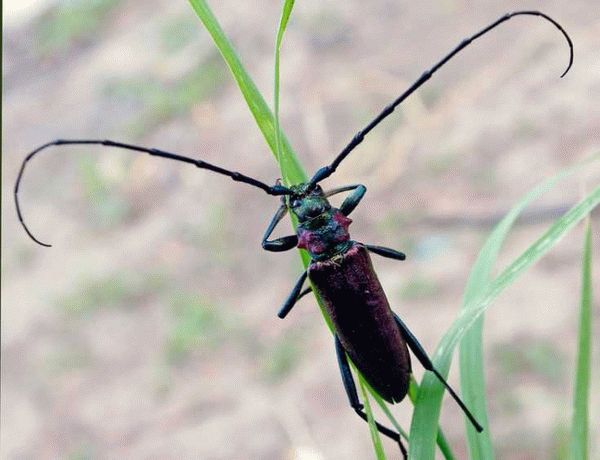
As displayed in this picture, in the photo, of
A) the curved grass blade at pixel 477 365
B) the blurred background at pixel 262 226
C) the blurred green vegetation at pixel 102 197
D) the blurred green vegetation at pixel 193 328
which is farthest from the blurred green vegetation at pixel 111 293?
the curved grass blade at pixel 477 365

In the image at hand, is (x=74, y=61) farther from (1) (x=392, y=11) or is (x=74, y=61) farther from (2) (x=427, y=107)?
(2) (x=427, y=107)

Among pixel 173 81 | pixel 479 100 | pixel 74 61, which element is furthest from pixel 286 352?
pixel 74 61

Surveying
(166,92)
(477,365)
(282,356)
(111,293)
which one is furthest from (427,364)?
(166,92)

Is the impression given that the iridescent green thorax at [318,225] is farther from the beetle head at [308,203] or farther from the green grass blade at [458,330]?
the green grass blade at [458,330]

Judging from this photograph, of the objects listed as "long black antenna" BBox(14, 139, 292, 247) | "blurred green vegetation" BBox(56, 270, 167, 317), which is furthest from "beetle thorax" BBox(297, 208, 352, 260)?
"blurred green vegetation" BBox(56, 270, 167, 317)

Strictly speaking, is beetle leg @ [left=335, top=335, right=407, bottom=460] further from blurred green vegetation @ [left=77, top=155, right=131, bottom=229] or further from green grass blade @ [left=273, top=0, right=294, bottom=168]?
blurred green vegetation @ [left=77, top=155, right=131, bottom=229]

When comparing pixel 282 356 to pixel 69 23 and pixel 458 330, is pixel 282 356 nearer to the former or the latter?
pixel 458 330
